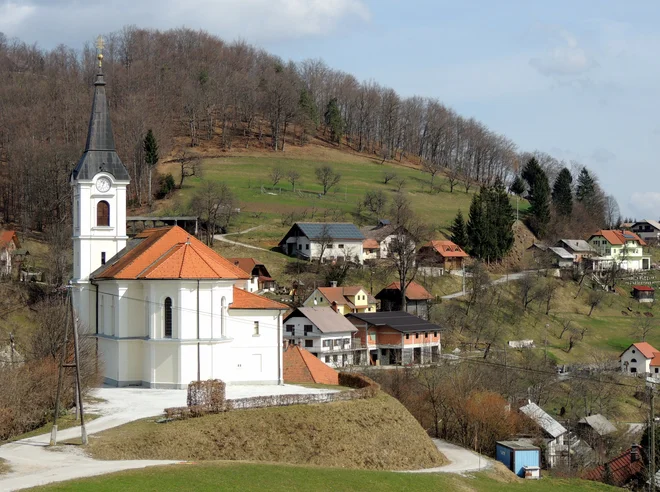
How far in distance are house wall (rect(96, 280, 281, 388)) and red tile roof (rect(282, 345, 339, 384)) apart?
2.40 m

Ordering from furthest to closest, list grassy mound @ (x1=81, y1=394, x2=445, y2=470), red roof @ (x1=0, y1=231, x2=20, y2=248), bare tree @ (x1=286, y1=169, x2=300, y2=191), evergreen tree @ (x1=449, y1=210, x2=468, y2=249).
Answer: bare tree @ (x1=286, y1=169, x2=300, y2=191) → evergreen tree @ (x1=449, y1=210, x2=468, y2=249) → red roof @ (x1=0, y1=231, x2=20, y2=248) → grassy mound @ (x1=81, y1=394, x2=445, y2=470)

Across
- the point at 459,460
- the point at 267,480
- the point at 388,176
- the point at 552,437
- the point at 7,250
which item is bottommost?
the point at 552,437

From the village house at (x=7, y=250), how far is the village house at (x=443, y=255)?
111 ft

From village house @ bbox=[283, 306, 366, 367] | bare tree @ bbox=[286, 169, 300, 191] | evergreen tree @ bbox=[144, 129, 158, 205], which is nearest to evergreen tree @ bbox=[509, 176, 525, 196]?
bare tree @ bbox=[286, 169, 300, 191]

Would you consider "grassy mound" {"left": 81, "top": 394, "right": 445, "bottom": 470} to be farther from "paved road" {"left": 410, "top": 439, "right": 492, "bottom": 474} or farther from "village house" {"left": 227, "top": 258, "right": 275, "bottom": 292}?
"village house" {"left": 227, "top": 258, "right": 275, "bottom": 292}

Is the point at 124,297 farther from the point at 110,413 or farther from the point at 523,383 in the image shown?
the point at 523,383

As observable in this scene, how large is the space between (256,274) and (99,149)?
2851cm

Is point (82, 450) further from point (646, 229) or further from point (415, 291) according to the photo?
point (646, 229)

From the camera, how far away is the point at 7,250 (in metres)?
68.2

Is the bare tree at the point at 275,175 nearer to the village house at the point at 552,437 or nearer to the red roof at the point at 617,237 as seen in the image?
the red roof at the point at 617,237

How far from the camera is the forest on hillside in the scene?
284ft

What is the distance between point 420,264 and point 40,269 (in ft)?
107

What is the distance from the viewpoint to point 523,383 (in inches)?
2436

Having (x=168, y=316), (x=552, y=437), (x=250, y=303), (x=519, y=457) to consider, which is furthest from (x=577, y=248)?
(x=168, y=316)
